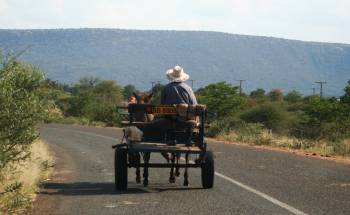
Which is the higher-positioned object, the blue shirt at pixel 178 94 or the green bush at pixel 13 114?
the blue shirt at pixel 178 94

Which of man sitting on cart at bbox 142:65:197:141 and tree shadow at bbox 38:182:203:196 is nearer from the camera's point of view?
tree shadow at bbox 38:182:203:196

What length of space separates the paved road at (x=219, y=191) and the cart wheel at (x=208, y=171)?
0.19 metres

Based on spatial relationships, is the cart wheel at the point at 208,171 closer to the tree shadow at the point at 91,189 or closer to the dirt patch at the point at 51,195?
the tree shadow at the point at 91,189

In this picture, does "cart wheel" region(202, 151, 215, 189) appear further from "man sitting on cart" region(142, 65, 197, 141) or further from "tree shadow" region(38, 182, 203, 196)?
"man sitting on cart" region(142, 65, 197, 141)

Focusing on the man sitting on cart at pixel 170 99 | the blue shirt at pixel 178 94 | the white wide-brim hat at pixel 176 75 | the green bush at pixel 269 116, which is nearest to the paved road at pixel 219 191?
the man sitting on cart at pixel 170 99

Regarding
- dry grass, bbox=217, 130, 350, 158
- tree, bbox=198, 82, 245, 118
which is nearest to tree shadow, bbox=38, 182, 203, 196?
dry grass, bbox=217, 130, 350, 158

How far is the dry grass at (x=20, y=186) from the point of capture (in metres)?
10.3

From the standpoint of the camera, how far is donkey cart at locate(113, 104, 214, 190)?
1308cm

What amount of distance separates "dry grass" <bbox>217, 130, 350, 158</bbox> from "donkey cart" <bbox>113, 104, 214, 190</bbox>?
12.0 meters

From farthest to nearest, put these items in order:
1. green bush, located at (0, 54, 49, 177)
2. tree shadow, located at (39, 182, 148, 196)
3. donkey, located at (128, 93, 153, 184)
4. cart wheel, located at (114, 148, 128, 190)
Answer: donkey, located at (128, 93, 153, 184) < cart wheel, located at (114, 148, 128, 190) < tree shadow, located at (39, 182, 148, 196) < green bush, located at (0, 54, 49, 177)

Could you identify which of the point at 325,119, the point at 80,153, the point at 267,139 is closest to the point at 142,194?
the point at 80,153

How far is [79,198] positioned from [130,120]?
84.0 inches

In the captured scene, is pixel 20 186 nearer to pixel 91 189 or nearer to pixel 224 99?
pixel 91 189

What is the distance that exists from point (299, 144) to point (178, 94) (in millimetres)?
15688
